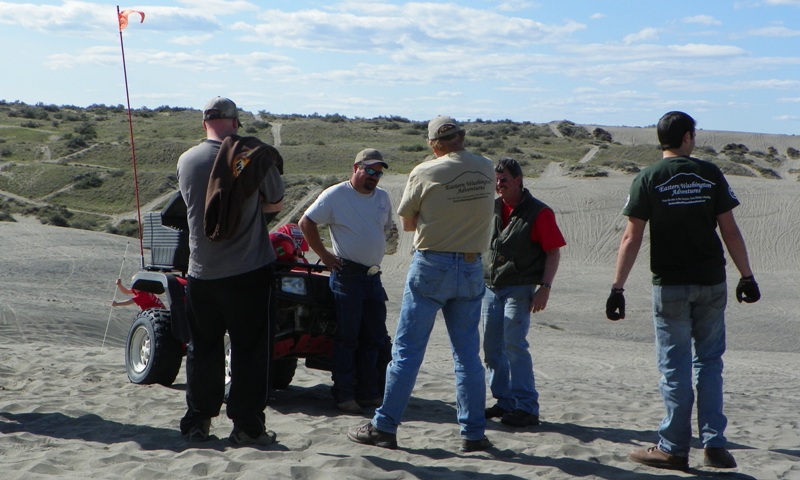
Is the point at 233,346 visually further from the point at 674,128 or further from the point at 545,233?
the point at 674,128

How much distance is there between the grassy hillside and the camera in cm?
3694

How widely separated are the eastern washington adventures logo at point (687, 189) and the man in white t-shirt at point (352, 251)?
7.36 feet

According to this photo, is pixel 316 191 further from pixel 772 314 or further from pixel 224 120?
pixel 224 120

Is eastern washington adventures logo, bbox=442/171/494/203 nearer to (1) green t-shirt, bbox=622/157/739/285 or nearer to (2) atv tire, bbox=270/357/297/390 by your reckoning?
(1) green t-shirt, bbox=622/157/739/285

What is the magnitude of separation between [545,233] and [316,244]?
1636mm

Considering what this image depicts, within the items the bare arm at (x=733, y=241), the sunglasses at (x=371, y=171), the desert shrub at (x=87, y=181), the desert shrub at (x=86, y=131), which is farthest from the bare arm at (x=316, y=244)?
the desert shrub at (x=86, y=131)

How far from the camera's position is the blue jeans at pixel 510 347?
6312mm

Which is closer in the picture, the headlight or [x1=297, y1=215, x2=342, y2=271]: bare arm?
[x1=297, y1=215, x2=342, y2=271]: bare arm

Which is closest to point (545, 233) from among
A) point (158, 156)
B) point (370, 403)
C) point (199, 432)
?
point (370, 403)

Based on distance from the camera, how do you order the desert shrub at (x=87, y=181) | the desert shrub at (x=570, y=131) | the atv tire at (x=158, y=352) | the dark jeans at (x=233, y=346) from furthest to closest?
the desert shrub at (x=570, y=131) → the desert shrub at (x=87, y=181) → the atv tire at (x=158, y=352) → the dark jeans at (x=233, y=346)

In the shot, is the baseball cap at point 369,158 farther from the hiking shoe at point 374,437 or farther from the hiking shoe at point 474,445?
the hiking shoe at point 474,445

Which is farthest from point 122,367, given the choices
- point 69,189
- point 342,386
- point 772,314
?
point 69,189

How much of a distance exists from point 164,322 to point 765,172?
154 feet

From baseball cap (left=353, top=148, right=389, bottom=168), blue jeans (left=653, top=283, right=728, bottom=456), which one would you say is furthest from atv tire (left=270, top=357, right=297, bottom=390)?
blue jeans (left=653, top=283, right=728, bottom=456)
